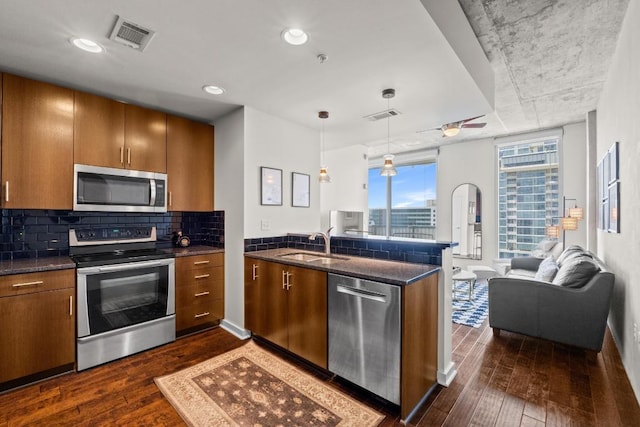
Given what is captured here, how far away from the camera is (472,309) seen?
13.1 ft

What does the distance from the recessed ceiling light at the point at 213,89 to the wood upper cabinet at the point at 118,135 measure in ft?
2.58

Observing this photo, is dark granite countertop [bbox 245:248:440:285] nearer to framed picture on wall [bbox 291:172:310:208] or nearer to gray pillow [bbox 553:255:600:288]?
framed picture on wall [bbox 291:172:310:208]

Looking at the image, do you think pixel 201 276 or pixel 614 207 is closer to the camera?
pixel 614 207

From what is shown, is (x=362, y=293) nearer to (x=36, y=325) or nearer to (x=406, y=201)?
(x=36, y=325)

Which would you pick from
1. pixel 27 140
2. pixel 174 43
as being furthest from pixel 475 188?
pixel 27 140

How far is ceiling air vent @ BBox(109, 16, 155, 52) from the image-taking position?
175 centimetres

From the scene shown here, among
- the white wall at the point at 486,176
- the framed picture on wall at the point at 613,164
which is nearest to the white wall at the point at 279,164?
the framed picture on wall at the point at 613,164

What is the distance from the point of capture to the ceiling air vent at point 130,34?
1.75 meters

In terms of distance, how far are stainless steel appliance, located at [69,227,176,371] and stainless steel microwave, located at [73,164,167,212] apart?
0.41 meters

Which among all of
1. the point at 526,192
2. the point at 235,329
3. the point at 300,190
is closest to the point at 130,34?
the point at 300,190

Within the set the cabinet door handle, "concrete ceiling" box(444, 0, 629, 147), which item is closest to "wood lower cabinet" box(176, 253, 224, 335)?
the cabinet door handle

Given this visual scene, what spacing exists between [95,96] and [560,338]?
5.07 meters

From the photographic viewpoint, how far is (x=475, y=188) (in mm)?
6047

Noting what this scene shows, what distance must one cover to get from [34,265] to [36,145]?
101 centimetres
